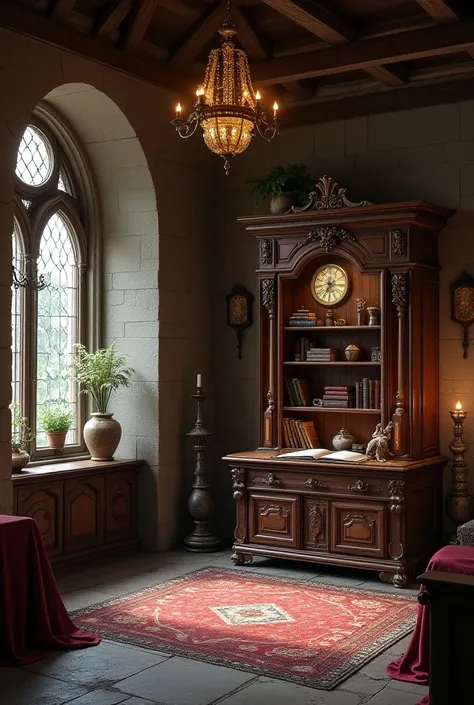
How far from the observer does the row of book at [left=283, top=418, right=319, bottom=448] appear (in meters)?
7.23

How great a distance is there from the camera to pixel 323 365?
23.6ft

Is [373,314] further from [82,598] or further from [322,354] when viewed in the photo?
[82,598]

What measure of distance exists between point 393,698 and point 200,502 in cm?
340

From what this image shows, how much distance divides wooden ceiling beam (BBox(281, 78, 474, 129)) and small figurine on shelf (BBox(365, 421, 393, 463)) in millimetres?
2536

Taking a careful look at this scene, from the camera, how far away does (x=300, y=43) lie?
7.13 metres

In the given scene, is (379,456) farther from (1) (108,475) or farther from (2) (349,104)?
(2) (349,104)

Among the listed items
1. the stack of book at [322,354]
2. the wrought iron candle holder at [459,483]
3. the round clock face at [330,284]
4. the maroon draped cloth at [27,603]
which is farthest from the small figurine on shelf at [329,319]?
the maroon draped cloth at [27,603]

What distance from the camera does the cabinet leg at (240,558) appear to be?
703 cm

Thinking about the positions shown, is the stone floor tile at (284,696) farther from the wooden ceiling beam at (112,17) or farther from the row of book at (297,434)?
the wooden ceiling beam at (112,17)

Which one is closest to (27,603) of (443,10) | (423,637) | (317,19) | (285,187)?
(423,637)

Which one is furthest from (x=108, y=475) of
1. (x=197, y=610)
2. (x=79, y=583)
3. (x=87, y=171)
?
(x=87, y=171)

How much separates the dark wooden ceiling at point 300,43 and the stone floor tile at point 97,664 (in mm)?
3920

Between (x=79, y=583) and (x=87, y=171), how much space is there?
331cm

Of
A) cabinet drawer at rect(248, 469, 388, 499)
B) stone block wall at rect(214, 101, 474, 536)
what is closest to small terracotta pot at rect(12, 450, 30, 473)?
cabinet drawer at rect(248, 469, 388, 499)
